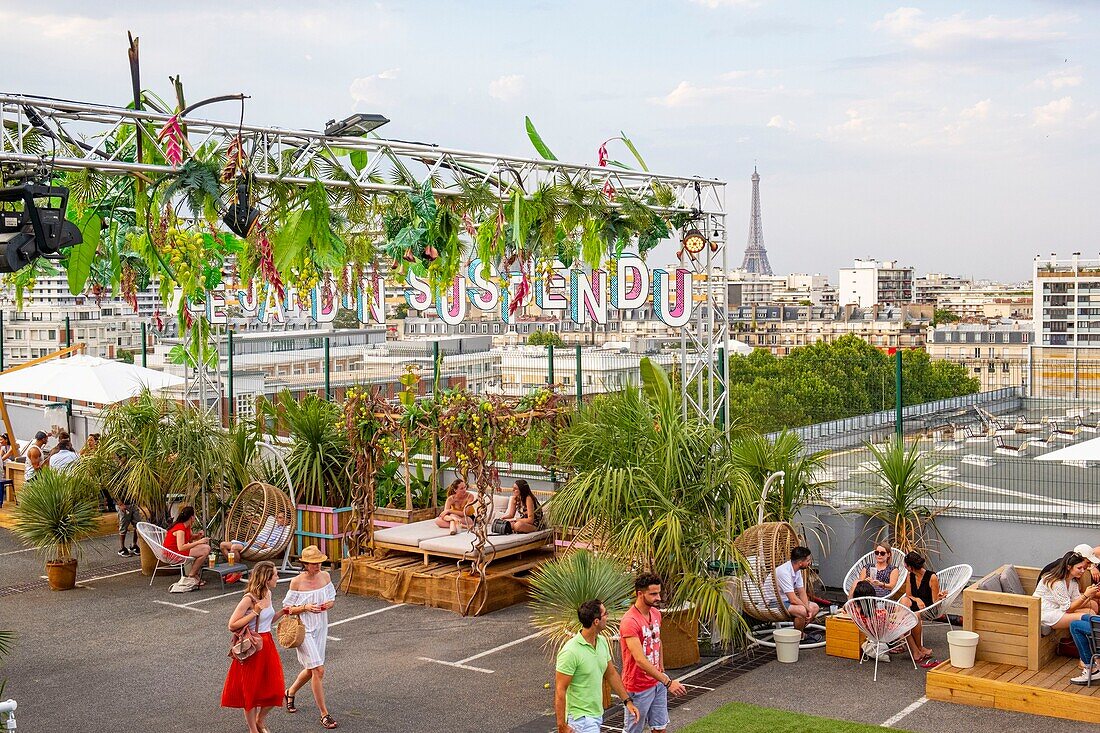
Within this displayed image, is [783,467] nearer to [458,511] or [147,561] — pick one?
[458,511]

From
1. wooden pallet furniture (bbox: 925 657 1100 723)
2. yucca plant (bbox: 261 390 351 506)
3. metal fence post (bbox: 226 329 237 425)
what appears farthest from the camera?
metal fence post (bbox: 226 329 237 425)

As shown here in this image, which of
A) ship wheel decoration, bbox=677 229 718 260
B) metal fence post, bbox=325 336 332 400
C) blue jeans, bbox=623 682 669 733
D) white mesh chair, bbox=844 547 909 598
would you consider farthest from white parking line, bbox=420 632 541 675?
metal fence post, bbox=325 336 332 400

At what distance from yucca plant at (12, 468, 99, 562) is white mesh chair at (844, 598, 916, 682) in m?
7.43

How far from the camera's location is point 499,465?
45.8 feet

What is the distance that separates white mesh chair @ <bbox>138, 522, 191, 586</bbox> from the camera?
11.5 metres

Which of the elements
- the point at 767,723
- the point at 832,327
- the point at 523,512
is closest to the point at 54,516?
the point at 523,512

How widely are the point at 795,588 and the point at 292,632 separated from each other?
3.97m

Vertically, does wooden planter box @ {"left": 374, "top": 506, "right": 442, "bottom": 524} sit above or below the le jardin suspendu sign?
below

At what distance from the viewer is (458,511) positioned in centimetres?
1149

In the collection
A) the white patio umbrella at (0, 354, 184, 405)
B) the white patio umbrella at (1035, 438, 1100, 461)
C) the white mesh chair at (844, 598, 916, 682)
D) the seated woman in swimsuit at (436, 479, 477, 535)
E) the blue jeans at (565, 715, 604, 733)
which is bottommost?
the white mesh chair at (844, 598, 916, 682)

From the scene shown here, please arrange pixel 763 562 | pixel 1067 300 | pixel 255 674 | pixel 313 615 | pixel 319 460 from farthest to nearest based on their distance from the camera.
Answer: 1. pixel 1067 300
2. pixel 319 460
3. pixel 763 562
4. pixel 313 615
5. pixel 255 674

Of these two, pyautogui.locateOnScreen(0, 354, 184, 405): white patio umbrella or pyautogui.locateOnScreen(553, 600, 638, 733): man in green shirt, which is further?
pyautogui.locateOnScreen(0, 354, 184, 405): white patio umbrella

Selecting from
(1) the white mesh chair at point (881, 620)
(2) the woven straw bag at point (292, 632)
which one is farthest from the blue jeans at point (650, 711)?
(1) the white mesh chair at point (881, 620)

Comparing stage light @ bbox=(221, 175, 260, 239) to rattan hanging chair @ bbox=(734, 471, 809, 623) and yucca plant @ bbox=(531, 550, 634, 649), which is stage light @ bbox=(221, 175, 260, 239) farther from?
rattan hanging chair @ bbox=(734, 471, 809, 623)
